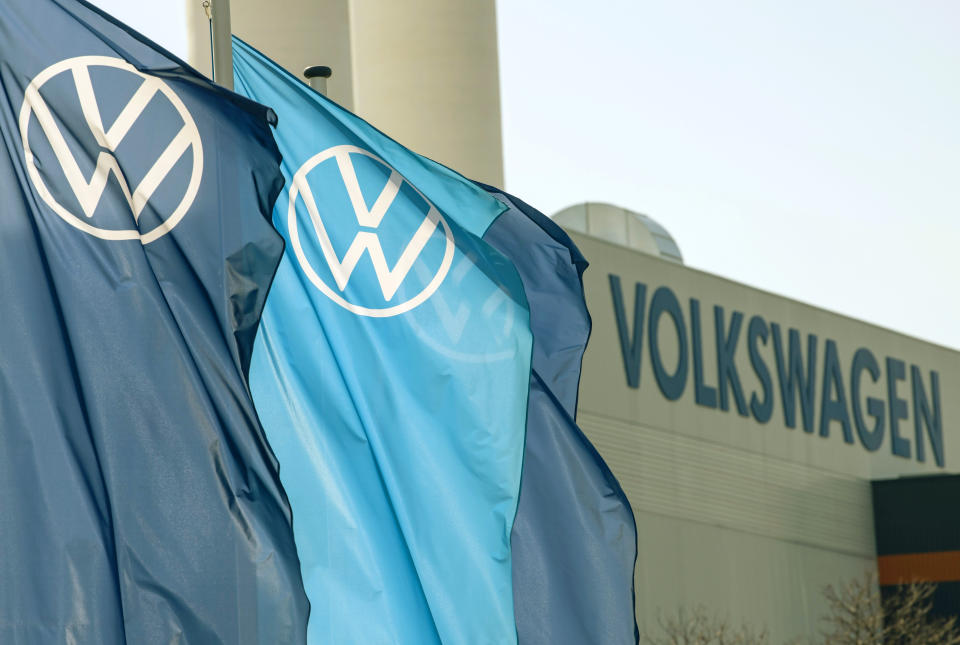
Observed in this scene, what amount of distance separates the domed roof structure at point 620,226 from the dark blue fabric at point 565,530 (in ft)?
95.1

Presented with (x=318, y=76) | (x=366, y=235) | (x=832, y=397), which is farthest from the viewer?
(x=832, y=397)

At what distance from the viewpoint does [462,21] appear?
66.2ft

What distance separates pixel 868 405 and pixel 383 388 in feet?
108

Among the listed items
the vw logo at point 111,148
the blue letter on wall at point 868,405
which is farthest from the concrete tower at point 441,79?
the blue letter on wall at point 868,405

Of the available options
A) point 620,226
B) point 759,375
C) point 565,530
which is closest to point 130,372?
point 565,530

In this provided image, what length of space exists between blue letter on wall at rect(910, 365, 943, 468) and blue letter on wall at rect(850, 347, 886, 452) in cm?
138

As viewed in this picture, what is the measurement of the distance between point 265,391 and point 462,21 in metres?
12.3

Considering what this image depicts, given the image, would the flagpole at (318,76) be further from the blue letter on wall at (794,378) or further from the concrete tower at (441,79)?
the blue letter on wall at (794,378)

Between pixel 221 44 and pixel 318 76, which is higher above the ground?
pixel 318 76

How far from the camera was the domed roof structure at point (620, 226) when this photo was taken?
1554 inches

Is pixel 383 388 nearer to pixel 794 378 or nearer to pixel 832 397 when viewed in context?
pixel 794 378

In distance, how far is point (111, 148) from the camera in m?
7.73

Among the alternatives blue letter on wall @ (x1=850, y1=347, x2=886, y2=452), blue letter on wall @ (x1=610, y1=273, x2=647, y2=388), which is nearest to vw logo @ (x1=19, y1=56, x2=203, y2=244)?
blue letter on wall @ (x1=610, y1=273, x2=647, y2=388)

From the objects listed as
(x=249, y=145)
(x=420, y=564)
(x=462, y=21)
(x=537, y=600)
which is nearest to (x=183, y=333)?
(x=249, y=145)
